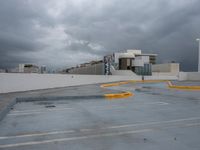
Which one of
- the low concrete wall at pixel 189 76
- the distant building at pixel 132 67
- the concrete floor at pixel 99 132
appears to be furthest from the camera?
the distant building at pixel 132 67

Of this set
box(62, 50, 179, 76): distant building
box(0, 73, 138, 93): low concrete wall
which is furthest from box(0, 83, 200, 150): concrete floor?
box(62, 50, 179, 76): distant building

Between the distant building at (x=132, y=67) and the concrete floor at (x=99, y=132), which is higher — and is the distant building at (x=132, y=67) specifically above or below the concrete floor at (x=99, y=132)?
above

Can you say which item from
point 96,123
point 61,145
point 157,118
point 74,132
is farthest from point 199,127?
point 61,145

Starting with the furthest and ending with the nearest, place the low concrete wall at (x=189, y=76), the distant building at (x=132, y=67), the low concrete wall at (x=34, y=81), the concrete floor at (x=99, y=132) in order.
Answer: the distant building at (x=132, y=67) < the low concrete wall at (x=189, y=76) < the low concrete wall at (x=34, y=81) < the concrete floor at (x=99, y=132)

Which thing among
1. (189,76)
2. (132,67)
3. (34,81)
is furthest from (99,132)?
(132,67)

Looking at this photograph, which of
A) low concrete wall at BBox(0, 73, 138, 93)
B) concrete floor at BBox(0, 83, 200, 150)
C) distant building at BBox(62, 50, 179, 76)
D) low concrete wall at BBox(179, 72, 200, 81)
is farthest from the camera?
distant building at BBox(62, 50, 179, 76)

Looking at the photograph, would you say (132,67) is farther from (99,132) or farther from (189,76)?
(99,132)

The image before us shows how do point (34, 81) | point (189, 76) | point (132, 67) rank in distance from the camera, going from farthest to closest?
1. point (132, 67)
2. point (189, 76)
3. point (34, 81)

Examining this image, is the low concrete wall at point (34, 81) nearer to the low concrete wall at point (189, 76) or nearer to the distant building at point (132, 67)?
the distant building at point (132, 67)

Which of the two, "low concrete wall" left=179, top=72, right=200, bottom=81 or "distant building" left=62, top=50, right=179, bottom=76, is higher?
"distant building" left=62, top=50, right=179, bottom=76

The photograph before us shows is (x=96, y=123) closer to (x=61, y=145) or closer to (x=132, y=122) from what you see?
(x=132, y=122)

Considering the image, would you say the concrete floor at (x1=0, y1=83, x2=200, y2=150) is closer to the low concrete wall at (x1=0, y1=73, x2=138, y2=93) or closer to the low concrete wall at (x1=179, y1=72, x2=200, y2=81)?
the low concrete wall at (x1=0, y1=73, x2=138, y2=93)

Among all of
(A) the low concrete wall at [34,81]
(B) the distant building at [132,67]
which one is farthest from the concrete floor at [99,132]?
(B) the distant building at [132,67]

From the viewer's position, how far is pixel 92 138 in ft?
18.4
